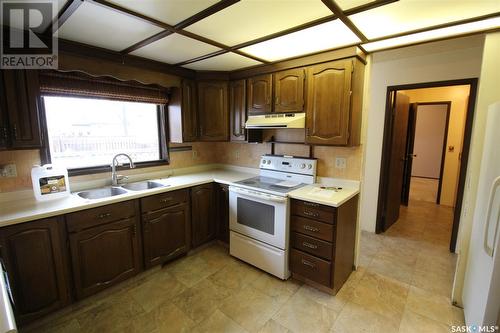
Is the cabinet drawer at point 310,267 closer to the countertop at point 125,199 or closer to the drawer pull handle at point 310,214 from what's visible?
the drawer pull handle at point 310,214

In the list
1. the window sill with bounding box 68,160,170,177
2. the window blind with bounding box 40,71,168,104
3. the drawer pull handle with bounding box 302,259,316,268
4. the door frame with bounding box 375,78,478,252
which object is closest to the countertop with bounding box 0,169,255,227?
the window sill with bounding box 68,160,170,177

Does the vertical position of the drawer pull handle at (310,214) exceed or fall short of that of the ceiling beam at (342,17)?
it falls short

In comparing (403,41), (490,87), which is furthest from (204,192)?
(490,87)

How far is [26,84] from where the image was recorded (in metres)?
1.82

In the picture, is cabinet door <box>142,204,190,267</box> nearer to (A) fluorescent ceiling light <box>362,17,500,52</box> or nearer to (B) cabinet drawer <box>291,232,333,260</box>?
(B) cabinet drawer <box>291,232,333,260</box>

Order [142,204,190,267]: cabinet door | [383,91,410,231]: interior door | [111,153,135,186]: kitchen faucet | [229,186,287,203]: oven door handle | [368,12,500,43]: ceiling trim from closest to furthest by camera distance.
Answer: [368,12,500,43]: ceiling trim < [229,186,287,203]: oven door handle < [142,204,190,267]: cabinet door < [111,153,135,186]: kitchen faucet < [383,91,410,231]: interior door

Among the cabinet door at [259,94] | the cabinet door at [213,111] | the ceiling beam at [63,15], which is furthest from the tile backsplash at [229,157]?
the ceiling beam at [63,15]

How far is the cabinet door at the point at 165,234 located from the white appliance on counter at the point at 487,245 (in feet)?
8.03

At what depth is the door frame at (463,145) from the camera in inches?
104

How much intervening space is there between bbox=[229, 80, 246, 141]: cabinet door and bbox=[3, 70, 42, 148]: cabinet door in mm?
1865

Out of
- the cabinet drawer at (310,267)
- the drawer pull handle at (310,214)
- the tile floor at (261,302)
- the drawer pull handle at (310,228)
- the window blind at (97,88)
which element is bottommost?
the tile floor at (261,302)

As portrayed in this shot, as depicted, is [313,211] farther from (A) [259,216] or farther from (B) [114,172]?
(B) [114,172]

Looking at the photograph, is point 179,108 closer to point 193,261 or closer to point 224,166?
point 224,166

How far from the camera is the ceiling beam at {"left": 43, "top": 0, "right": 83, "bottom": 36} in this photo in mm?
1402
